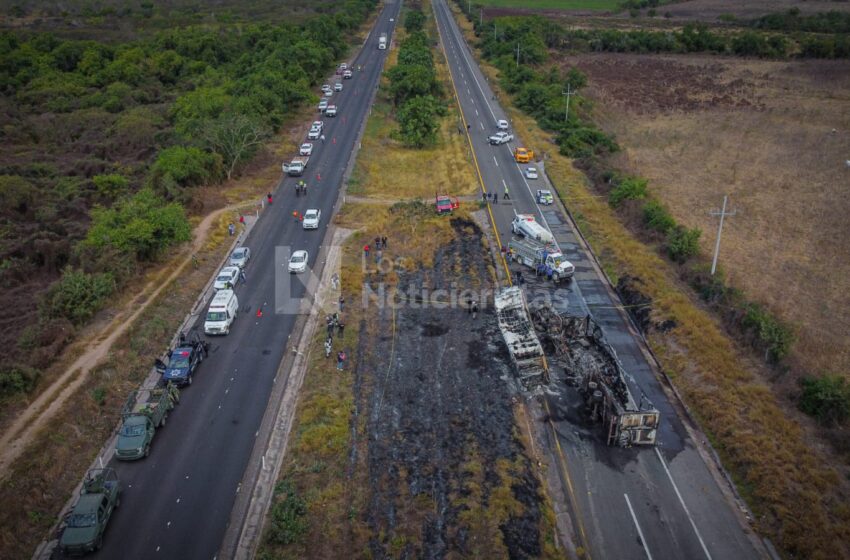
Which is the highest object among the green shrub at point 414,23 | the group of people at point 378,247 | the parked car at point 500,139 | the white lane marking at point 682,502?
the green shrub at point 414,23

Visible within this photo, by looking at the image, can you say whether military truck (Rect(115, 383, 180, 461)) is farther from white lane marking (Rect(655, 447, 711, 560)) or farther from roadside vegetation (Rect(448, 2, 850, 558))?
roadside vegetation (Rect(448, 2, 850, 558))

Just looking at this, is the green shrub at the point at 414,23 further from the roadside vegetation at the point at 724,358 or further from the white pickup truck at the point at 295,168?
the white pickup truck at the point at 295,168

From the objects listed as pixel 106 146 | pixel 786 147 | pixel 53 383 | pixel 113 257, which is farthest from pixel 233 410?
pixel 786 147

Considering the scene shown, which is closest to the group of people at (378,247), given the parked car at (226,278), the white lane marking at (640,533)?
the parked car at (226,278)

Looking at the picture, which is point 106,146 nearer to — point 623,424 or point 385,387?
point 385,387

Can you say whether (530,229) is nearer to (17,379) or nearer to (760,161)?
(760,161)
